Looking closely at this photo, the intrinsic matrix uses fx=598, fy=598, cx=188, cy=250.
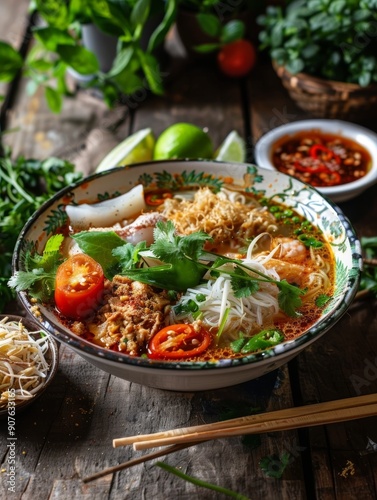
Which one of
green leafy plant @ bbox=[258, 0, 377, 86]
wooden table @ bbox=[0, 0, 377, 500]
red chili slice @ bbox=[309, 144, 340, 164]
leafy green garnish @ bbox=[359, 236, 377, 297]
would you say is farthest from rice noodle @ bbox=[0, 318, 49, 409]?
green leafy plant @ bbox=[258, 0, 377, 86]

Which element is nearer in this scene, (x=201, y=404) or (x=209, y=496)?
(x=209, y=496)

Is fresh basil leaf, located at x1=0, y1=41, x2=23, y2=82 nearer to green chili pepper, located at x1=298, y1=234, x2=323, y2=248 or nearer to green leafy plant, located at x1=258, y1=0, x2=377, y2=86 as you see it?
green leafy plant, located at x1=258, y1=0, x2=377, y2=86

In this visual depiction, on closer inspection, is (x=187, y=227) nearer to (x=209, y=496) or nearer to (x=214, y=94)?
(x=209, y=496)

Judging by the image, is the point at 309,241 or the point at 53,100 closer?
the point at 309,241

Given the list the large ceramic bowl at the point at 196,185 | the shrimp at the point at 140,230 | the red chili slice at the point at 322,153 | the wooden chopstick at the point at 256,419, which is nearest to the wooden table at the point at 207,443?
the wooden chopstick at the point at 256,419

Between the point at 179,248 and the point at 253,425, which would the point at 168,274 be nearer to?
the point at 179,248

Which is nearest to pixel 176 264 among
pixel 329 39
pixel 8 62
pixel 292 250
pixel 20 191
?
pixel 292 250

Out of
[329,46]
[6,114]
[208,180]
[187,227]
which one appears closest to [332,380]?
[187,227]
